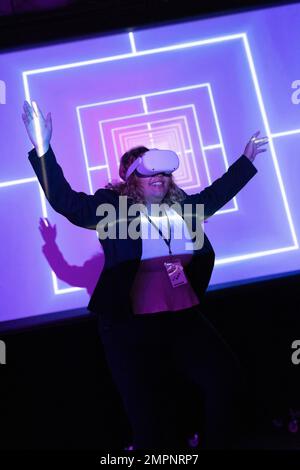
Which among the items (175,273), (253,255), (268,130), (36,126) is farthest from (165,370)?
(268,130)

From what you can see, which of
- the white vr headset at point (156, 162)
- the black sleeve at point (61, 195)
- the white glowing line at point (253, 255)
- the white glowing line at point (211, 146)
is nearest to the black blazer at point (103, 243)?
the black sleeve at point (61, 195)

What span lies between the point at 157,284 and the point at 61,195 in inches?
Answer: 21.0

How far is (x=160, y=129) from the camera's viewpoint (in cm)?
212

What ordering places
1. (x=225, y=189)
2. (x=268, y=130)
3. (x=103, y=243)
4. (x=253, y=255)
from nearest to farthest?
(x=103, y=243), (x=225, y=189), (x=253, y=255), (x=268, y=130)

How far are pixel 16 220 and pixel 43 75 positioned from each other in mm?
907

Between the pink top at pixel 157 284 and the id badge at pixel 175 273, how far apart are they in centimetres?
1

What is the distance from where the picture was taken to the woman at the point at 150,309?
135 cm

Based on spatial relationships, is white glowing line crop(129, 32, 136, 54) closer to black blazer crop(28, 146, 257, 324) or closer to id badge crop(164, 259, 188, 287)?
black blazer crop(28, 146, 257, 324)

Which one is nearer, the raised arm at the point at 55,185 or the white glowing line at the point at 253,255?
the raised arm at the point at 55,185

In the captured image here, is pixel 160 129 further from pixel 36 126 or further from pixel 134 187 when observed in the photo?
pixel 36 126

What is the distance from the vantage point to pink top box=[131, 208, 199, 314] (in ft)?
4.70

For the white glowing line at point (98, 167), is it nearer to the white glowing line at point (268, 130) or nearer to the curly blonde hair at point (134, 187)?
the curly blonde hair at point (134, 187)
